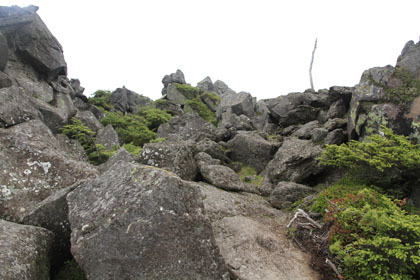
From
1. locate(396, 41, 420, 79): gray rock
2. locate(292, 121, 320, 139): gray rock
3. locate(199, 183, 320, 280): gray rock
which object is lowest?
locate(199, 183, 320, 280): gray rock

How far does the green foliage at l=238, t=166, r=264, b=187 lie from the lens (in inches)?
626

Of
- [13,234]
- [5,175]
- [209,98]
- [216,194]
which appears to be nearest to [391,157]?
[216,194]

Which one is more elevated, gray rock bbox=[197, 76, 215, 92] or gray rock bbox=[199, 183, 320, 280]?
gray rock bbox=[197, 76, 215, 92]

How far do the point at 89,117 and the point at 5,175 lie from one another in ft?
68.1

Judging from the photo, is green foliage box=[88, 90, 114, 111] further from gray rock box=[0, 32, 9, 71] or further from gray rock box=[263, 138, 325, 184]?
gray rock box=[263, 138, 325, 184]

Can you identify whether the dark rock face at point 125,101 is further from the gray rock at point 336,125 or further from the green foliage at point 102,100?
the gray rock at point 336,125

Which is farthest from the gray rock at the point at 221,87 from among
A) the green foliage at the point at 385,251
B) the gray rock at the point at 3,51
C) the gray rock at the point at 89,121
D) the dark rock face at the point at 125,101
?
the green foliage at the point at 385,251

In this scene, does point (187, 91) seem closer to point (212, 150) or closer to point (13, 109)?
point (212, 150)

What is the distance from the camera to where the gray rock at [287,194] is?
12185 millimetres

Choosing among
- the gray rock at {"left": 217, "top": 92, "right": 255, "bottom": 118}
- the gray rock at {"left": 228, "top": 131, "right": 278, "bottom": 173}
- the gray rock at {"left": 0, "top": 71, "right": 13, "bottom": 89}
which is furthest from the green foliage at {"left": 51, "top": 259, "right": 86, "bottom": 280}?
the gray rock at {"left": 217, "top": 92, "right": 255, "bottom": 118}

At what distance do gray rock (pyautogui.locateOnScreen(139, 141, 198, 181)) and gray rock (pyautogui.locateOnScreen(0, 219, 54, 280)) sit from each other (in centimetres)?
660

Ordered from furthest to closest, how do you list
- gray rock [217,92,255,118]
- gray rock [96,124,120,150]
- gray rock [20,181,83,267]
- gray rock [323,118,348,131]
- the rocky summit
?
1. gray rock [217,92,255,118]
2. gray rock [96,124,120,150]
3. gray rock [323,118,348,131]
4. gray rock [20,181,83,267]
5. the rocky summit

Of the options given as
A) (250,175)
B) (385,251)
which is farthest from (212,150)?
(385,251)

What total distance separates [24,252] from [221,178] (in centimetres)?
915
